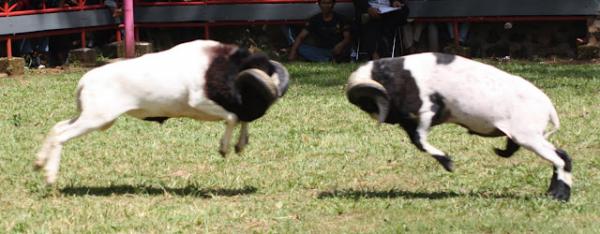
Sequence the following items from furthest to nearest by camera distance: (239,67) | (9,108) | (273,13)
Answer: (273,13), (9,108), (239,67)

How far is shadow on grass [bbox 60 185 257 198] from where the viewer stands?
840cm

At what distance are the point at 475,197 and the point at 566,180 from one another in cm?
64

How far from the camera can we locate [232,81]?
26.1ft

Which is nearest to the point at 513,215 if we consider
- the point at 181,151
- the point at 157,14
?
the point at 181,151

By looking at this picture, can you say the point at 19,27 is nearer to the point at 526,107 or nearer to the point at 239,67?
the point at 239,67

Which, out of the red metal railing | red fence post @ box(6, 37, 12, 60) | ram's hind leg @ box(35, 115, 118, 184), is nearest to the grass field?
ram's hind leg @ box(35, 115, 118, 184)

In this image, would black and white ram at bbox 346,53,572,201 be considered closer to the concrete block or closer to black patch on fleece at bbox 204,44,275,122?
black patch on fleece at bbox 204,44,275,122

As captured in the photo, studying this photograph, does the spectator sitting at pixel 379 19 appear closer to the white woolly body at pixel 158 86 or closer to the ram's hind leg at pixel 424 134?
the white woolly body at pixel 158 86

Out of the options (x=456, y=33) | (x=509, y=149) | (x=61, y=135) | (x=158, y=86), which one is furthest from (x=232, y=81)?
(x=456, y=33)

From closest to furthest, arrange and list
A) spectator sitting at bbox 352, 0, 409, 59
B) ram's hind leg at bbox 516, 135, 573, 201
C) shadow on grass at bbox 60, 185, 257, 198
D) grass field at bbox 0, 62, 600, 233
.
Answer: grass field at bbox 0, 62, 600, 233 → ram's hind leg at bbox 516, 135, 573, 201 → shadow on grass at bbox 60, 185, 257, 198 → spectator sitting at bbox 352, 0, 409, 59

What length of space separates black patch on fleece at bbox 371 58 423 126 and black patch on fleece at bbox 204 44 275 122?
0.81 meters

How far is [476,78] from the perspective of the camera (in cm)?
775

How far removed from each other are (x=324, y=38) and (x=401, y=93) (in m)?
10.4

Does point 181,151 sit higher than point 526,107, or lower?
lower
